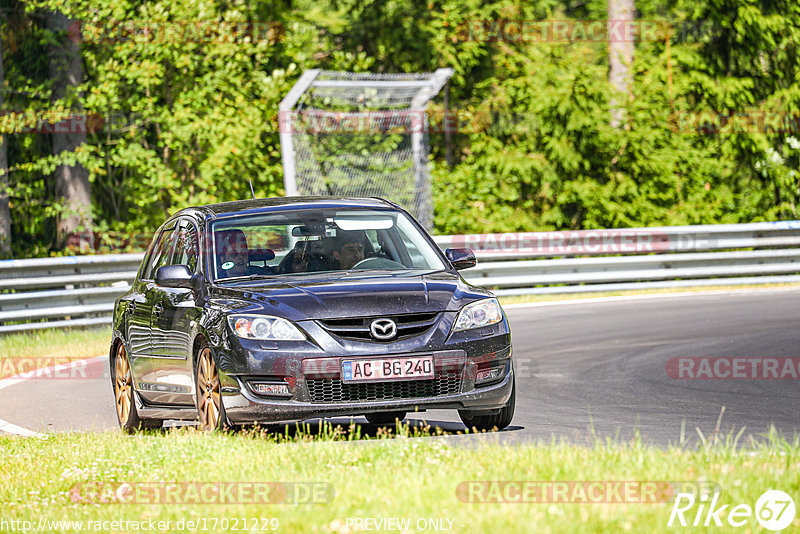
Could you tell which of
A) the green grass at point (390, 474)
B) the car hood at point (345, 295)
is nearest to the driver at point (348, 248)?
the car hood at point (345, 295)

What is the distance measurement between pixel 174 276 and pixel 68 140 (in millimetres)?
16655

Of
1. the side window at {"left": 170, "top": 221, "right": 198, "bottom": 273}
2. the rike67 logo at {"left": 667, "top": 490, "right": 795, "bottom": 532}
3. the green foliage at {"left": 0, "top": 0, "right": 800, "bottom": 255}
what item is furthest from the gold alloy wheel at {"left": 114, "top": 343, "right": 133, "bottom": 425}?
the green foliage at {"left": 0, "top": 0, "right": 800, "bottom": 255}

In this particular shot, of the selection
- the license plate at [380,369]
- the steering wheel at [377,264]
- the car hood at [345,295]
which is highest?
the car hood at [345,295]

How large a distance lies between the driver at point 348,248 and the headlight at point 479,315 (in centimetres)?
113

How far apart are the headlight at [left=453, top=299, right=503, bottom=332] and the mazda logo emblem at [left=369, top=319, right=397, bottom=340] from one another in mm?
396

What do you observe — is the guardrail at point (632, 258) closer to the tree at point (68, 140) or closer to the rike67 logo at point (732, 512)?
the tree at point (68, 140)

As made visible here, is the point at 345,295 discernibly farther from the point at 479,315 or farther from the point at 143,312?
the point at 143,312

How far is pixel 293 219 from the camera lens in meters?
9.30

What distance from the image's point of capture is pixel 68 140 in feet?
80.8

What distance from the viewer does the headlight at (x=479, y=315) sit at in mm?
8094

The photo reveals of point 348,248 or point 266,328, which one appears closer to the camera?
point 266,328

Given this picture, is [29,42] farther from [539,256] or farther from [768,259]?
[768,259]

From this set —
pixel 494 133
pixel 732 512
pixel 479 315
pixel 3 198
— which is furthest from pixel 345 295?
pixel 494 133

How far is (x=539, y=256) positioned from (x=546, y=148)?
456cm
